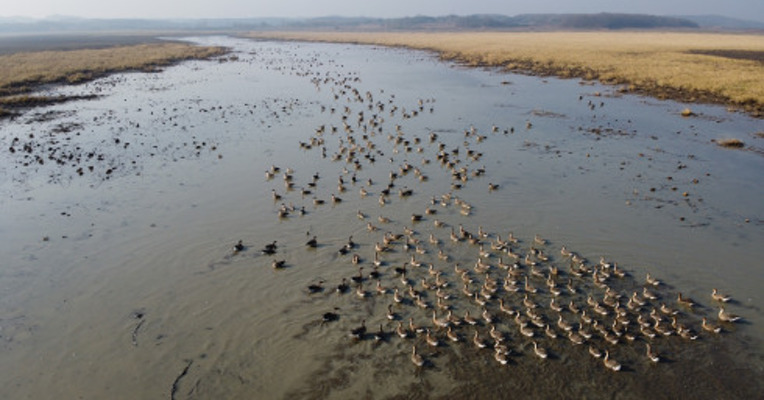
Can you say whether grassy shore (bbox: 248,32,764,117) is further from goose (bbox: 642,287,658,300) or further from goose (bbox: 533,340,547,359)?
goose (bbox: 533,340,547,359)

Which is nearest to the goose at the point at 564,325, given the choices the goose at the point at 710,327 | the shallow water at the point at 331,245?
the shallow water at the point at 331,245

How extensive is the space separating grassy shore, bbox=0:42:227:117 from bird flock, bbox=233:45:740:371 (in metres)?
37.4

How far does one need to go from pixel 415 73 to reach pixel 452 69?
753 cm

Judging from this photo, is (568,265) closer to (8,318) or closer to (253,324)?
(253,324)

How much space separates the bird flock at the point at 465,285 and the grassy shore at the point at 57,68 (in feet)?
123

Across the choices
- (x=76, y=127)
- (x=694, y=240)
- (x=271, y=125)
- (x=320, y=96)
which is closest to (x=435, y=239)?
(x=694, y=240)

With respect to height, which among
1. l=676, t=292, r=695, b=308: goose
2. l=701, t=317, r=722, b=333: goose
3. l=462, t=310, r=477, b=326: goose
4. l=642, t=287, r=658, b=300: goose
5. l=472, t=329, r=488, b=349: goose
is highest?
l=642, t=287, r=658, b=300: goose

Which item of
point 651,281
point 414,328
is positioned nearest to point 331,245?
point 414,328

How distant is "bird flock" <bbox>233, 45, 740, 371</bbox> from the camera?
47.8 ft

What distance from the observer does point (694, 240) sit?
20.6 metres

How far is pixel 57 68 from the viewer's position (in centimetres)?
7362

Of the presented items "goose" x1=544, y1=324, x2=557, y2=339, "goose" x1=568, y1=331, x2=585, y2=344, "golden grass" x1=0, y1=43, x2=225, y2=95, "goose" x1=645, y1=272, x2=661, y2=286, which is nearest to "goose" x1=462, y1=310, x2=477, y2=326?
"goose" x1=544, y1=324, x2=557, y2=339

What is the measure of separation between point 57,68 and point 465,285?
254 ft

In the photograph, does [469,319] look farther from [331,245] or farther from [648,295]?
[331,245]
